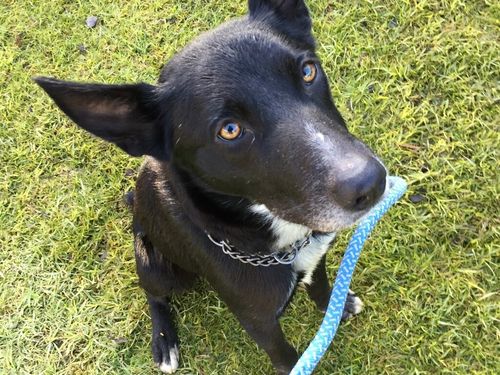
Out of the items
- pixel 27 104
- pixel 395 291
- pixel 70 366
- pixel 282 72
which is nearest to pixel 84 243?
pixel 70 366

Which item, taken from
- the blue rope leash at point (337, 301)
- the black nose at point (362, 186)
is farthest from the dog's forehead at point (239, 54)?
the blue rope leash at point (337, 301)

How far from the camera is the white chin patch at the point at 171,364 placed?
4.17 metres

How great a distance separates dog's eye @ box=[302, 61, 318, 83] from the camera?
8.77 feet

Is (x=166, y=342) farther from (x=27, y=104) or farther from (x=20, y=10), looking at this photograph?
(x=20, y=10)

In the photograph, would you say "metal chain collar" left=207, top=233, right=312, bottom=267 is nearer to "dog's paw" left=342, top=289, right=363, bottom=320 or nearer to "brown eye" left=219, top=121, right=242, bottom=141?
"brown eye" left=219, top=121, right=242, bottom=141

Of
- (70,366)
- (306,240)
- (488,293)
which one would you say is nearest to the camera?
(306,240)

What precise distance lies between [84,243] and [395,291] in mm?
2343

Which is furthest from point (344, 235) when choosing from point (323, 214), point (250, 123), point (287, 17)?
point (250, 123)

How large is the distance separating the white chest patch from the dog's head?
263mm

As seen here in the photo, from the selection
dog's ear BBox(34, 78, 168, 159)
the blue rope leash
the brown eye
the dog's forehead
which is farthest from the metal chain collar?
the dog's forehead

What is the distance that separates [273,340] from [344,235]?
1.09m

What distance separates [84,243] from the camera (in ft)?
15.4

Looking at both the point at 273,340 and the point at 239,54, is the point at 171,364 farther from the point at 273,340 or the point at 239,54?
the point at 239,54

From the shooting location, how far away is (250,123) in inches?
101
